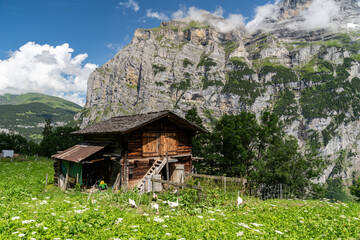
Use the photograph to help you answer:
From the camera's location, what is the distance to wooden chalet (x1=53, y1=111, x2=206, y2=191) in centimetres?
1777

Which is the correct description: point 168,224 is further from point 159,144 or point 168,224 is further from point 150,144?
point 159,144

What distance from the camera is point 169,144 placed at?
20.7m

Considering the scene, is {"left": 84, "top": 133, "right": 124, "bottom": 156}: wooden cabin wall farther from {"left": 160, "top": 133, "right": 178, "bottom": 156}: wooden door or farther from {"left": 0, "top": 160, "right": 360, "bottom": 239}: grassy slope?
{"left": 0, "top": 160, "right": 360, "bottom": 239}: grassy slope

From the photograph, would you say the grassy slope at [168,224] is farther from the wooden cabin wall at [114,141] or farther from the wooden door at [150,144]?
the wooden door at [150,144]

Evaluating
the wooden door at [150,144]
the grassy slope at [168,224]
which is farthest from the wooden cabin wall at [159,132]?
the grassy slope at [168,224]

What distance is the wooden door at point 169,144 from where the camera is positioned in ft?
66.0

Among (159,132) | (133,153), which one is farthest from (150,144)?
(133,153)

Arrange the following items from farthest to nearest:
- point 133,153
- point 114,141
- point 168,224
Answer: point 114,141
point 133,153
point 168,224

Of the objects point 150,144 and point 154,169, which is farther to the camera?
point 150,144

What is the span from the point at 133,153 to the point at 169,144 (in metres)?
3.94

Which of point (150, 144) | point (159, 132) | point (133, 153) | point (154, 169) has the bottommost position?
point (154, 169)

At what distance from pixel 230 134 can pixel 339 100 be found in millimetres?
219267

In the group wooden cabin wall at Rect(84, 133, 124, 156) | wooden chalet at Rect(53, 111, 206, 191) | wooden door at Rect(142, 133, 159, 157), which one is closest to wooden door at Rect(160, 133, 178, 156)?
wooden chalet at Rect(53, 111, 206, 191)

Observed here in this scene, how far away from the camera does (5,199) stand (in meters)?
10.3
